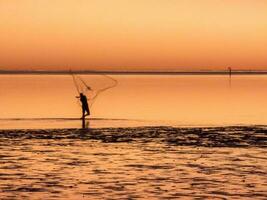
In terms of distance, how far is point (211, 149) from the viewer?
98.9 ft

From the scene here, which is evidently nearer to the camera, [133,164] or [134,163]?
[133,164]

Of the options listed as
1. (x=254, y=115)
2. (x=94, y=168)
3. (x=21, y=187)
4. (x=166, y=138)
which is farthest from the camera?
(x=254, y=115)

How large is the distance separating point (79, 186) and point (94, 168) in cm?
356

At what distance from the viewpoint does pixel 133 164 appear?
25.6m

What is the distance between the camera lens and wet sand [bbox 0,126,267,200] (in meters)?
20.3

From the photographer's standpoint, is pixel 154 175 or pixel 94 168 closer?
pixel 154 175

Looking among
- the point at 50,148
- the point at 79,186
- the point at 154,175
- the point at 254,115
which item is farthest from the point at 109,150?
the point at 254,115

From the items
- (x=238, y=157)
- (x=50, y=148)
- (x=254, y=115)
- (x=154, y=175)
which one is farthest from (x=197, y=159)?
(x=254, y=115)

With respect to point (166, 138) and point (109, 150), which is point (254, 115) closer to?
point (166, 138)

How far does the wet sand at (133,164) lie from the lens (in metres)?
20.3

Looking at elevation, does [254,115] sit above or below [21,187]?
above

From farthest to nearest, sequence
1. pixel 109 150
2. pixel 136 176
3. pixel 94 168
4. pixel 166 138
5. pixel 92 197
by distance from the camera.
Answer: pixel 166 138
pixel 109 150
pixel 94 168
pixel 136 176
pixel 92 197

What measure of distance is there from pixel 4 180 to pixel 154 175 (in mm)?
4499

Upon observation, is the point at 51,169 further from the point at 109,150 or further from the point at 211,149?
the point at 211,149
